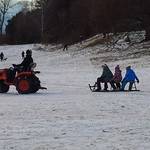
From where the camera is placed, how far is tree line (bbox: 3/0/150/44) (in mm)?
70688

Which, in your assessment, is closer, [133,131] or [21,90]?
[133,131]

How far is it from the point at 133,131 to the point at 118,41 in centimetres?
5158

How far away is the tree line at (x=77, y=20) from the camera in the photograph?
2783 inches

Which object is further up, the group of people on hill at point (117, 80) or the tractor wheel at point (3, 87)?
the group of people on hill at point (117, 80)

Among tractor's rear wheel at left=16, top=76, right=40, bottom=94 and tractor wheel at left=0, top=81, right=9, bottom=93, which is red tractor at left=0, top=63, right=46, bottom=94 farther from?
tractor wheel at left=0, top=81, right=9, bottom=93

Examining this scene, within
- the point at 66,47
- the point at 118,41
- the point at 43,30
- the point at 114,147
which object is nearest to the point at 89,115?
the point at 114,147

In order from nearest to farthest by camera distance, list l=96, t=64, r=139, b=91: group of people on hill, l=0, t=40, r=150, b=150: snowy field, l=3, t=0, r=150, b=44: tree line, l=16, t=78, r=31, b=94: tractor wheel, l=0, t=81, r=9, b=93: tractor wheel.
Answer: l=0, t=40, r=150, b=150: snowy field, l=16, t=78, r=31, b=94: tractor wheel, l=0, t=81, r=9, b=93: tractor wheel, l=96, t=64, r=139, b=91: group of people on hill, l=3, t=0, r=150, b=44: tree line

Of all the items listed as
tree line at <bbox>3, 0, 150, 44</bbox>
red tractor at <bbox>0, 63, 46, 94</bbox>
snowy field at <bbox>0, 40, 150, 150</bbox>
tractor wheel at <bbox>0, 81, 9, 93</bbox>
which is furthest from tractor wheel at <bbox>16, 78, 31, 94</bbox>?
tree line at <bbox>3, 0, 150, 44</bbox>

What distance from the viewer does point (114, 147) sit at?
10336mm

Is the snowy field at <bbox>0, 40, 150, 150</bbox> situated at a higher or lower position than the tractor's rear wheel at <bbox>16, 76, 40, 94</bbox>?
lower

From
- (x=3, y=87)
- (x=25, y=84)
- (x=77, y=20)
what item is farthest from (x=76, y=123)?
(x=77, y=20)

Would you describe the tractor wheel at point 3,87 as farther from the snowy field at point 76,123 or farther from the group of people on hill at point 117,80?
the snowy field at point 76,123

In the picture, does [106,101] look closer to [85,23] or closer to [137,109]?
[137,109]

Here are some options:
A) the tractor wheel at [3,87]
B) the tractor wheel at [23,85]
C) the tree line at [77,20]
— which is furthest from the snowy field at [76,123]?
the tree line at [77,20]
